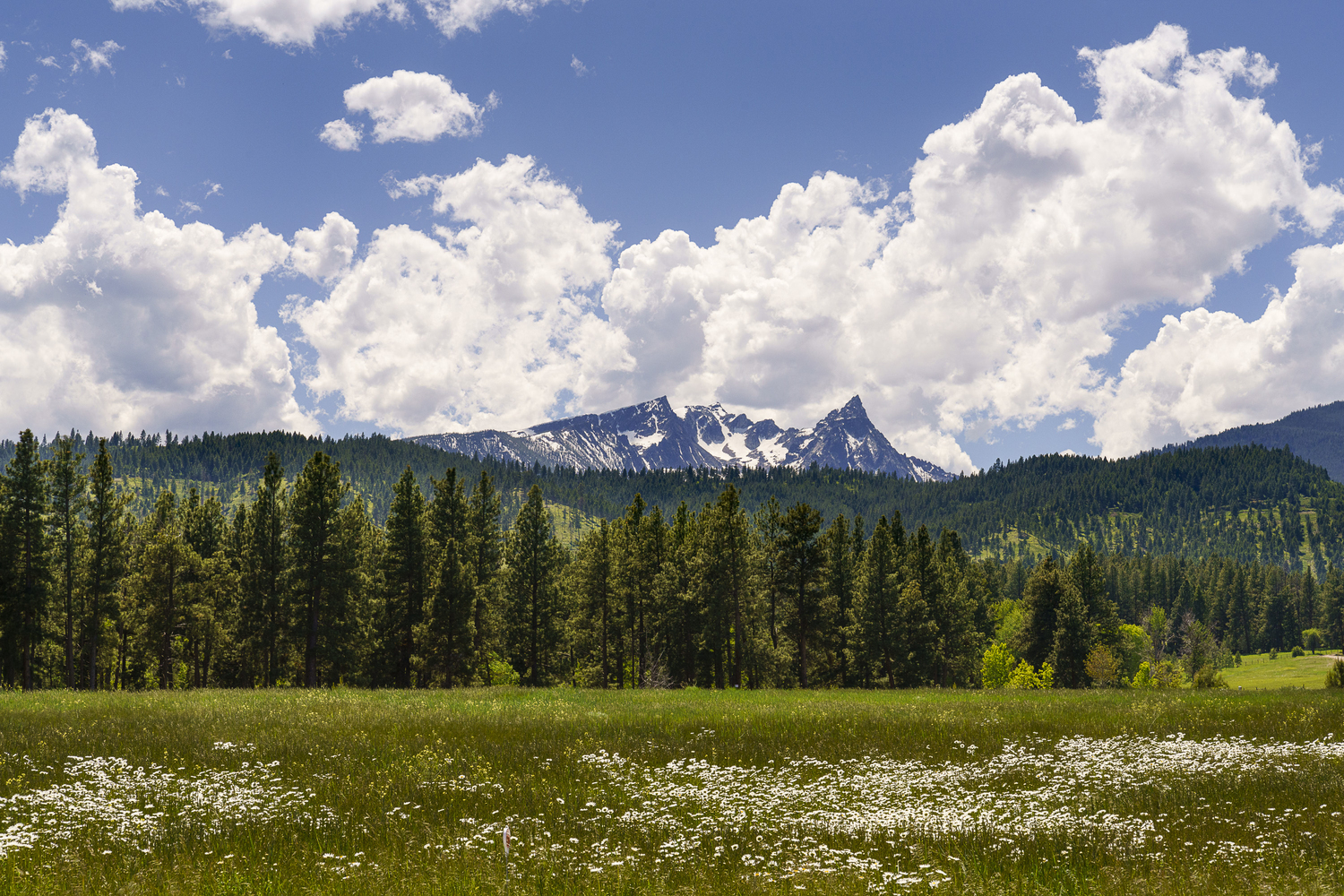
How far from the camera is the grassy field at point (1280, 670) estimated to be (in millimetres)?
102000

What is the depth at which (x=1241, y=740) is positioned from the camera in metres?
16.1

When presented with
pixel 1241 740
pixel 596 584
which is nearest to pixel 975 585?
pixel 596 584

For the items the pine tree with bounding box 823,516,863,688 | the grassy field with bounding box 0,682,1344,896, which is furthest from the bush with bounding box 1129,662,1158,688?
the grassy field with bounding box 0,682,1344,896

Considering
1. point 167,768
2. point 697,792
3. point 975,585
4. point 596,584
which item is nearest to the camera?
point 697,792

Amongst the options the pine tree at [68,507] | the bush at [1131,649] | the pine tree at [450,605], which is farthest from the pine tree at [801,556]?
the bush at [1131,649]

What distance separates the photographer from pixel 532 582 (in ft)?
196

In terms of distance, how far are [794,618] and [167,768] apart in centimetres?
4394

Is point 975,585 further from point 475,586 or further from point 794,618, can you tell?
point 475,586

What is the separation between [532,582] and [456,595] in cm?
1089

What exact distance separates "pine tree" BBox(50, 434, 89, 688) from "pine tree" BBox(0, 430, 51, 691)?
3.14 ft

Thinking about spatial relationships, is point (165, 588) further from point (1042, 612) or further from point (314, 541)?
point (1042, 612)

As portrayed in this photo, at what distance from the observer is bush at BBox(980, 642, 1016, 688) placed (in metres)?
75.7

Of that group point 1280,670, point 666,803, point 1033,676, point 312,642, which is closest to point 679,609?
point 312,642

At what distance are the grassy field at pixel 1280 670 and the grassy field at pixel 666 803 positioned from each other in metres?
106
